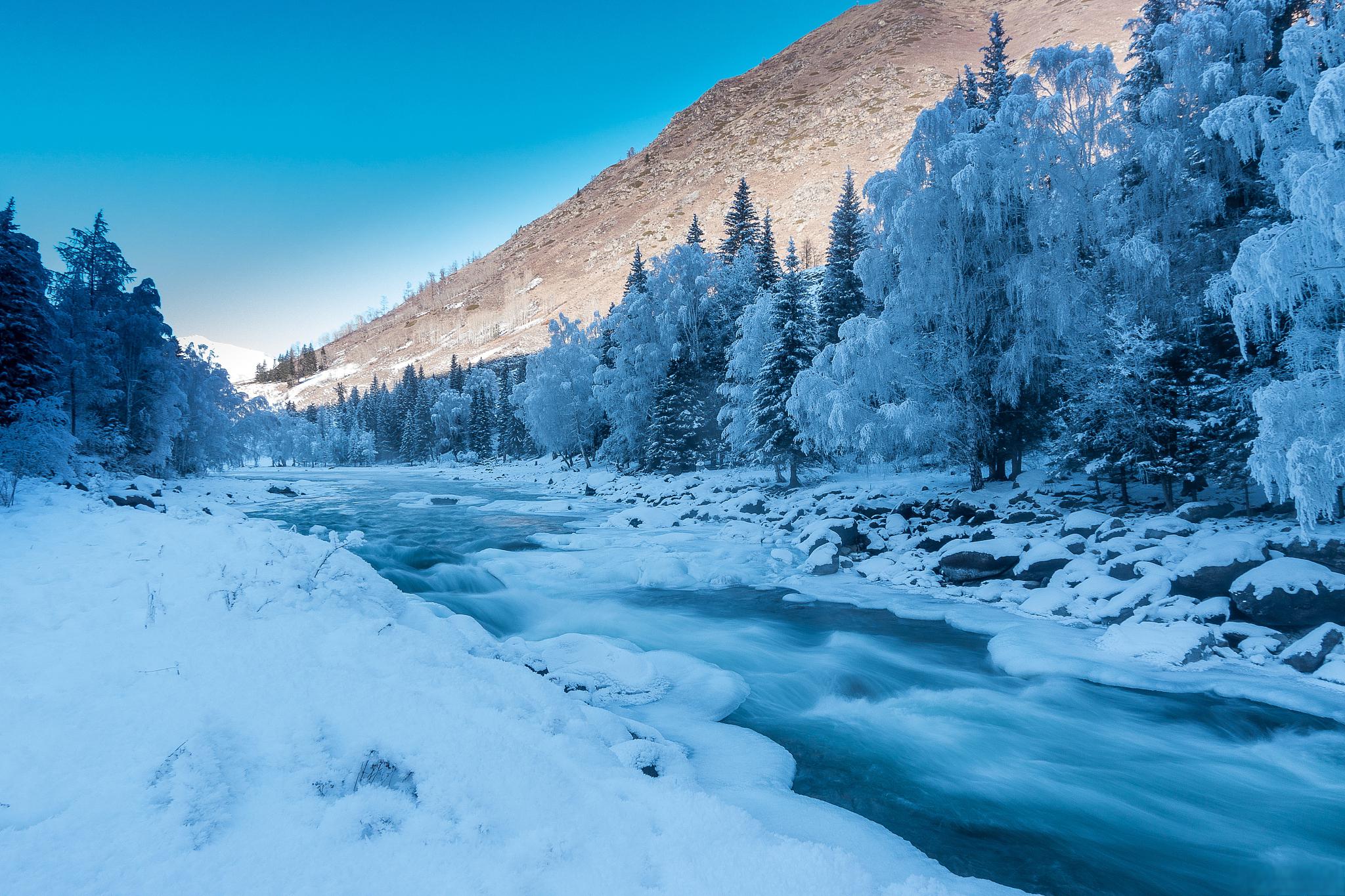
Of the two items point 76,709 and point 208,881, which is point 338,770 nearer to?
point 208,881

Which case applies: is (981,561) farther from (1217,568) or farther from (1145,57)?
(1145,57)

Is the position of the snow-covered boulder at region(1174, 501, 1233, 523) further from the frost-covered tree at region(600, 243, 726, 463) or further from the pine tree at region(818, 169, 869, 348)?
the frost-covered tree at region(600, 243, 726, 463)

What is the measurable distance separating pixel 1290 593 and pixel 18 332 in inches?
1165

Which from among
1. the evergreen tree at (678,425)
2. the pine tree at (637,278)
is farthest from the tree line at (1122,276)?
the pine tree at (637,278)

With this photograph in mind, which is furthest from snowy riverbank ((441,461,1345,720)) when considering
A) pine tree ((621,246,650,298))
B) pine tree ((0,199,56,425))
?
pine tree ((621,246,650,298))

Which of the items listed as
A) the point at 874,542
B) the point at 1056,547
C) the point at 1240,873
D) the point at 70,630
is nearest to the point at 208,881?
the point at 70,630

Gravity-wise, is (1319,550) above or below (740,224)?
below

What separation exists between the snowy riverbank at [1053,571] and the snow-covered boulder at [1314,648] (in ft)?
0.05

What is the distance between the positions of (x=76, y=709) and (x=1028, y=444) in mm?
18723

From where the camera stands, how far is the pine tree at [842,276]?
27.2 m

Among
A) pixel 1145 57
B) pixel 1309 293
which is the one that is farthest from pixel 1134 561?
pixel 1145 57

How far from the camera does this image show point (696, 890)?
272cm

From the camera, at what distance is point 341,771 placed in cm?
326

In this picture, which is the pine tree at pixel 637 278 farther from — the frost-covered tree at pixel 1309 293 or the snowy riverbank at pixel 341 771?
the snowy riverbank at pixel 341 771
